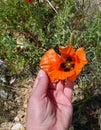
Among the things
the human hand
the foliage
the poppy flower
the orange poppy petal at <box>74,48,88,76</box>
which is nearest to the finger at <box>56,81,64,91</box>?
the human hand

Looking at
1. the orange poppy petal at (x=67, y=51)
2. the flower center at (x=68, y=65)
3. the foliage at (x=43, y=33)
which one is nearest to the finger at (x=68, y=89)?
the flower center at (x=68, y=65)

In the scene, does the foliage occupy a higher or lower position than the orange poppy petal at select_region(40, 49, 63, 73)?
higher

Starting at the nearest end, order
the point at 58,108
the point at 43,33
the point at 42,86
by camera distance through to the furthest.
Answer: the point at 42,86
the point at 58,108
the point at 43,33

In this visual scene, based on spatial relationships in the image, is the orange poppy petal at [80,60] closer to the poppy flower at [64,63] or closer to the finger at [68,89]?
the poppy flower at [64,63]

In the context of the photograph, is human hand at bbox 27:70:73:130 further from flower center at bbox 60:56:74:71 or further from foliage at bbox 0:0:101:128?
foliage at bbox 0:0:101:128

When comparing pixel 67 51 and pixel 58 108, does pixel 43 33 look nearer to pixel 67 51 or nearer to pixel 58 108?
pixel 67 51

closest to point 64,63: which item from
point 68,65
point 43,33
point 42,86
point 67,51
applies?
point 68,65
